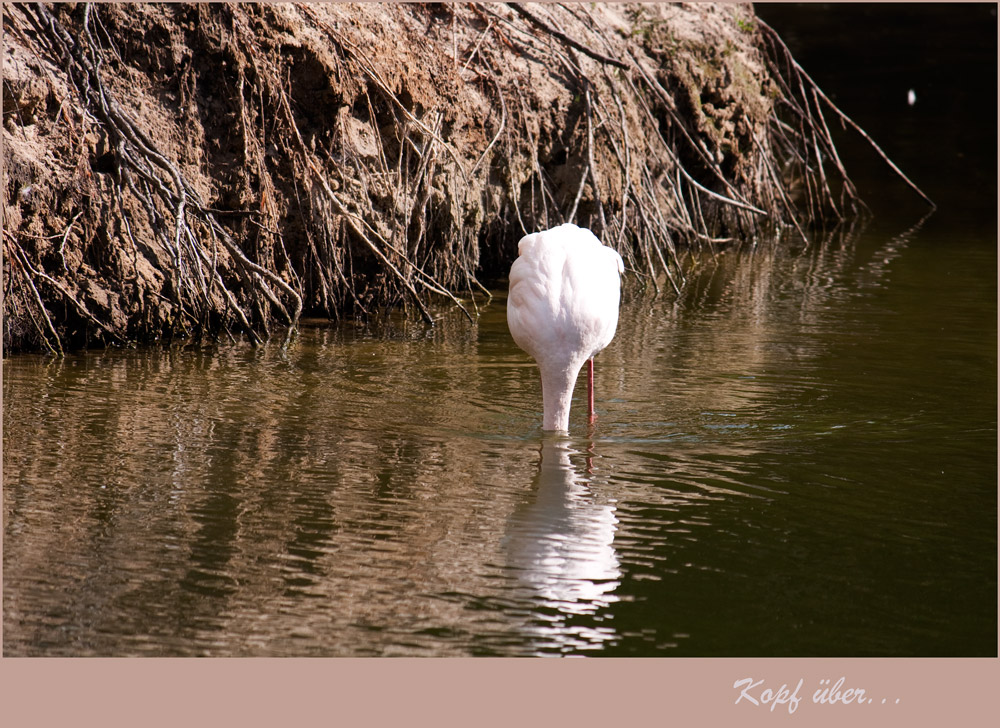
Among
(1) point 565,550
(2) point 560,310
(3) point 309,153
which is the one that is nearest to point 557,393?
(2) point 560,310

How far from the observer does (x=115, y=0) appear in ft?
28.8

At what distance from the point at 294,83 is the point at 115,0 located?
145 cm

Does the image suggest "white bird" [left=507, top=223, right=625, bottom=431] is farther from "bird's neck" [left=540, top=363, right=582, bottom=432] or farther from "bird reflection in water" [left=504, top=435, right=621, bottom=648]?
"bird reflection in water" [left=504, top=435, right=621, bottom=648]

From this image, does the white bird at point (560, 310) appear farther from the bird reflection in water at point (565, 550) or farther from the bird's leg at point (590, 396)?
the bird reflection in water at point (565, 550)

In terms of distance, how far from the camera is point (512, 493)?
5.89m

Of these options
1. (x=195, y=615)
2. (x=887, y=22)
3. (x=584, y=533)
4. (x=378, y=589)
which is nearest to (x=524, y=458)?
(x=584, y=533)

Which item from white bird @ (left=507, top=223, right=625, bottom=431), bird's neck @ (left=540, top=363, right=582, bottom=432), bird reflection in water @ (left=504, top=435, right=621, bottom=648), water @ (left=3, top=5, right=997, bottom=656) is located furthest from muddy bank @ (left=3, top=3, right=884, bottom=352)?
bird reflection in water @ (left=504, top=435, right=621, bottom=648)

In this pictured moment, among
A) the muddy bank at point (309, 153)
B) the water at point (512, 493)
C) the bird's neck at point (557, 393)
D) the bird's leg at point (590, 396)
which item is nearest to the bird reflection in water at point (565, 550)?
the water at point (512, 493)

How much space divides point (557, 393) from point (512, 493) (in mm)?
931

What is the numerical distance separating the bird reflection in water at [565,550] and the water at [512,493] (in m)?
0.02

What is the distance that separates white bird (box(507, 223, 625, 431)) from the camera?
6.53 metres

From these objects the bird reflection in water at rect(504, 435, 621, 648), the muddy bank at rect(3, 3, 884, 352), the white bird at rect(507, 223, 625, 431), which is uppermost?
the muddy bank at rect(3, 3, 884, 352)

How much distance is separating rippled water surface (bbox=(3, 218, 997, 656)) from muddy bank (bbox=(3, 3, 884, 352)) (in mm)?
651

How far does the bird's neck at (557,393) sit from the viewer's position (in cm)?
660
